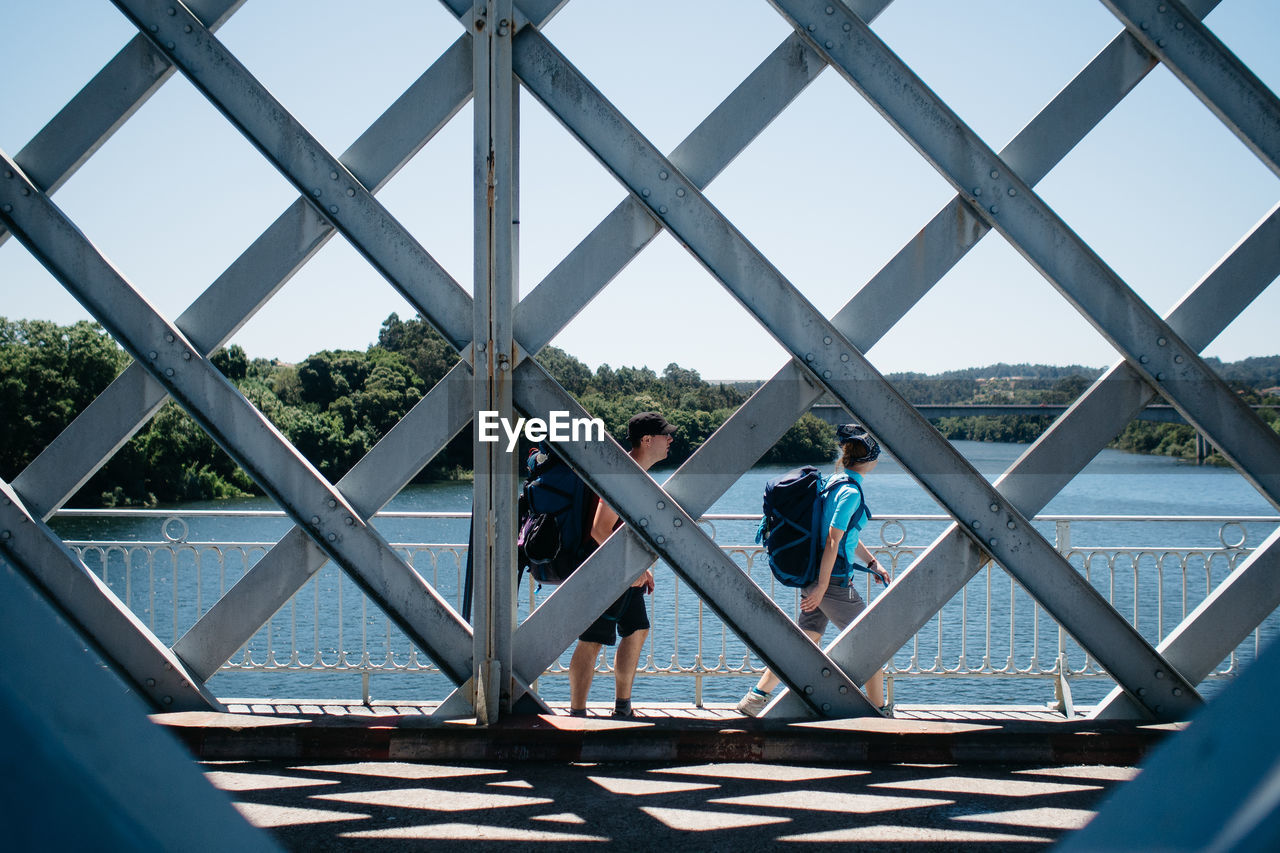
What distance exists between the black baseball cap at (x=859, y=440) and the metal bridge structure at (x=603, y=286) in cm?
70

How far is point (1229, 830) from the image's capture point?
459 mm

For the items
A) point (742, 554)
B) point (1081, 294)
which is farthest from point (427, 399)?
point (1081, 294)

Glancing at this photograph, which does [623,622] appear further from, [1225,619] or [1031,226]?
[1225,619]

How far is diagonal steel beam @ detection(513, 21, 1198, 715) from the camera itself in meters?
4.57

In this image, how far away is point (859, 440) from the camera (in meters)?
5.39

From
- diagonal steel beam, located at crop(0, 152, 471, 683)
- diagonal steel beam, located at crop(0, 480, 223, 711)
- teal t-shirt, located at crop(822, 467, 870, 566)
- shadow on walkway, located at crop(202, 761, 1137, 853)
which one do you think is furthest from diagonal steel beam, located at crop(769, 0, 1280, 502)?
diagonal steel beam, located at crop(0, 480, 223, 711)

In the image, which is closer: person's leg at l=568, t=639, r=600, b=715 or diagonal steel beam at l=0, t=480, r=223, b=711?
diagonal steel beam at l=0, t=480, r=223, b=711

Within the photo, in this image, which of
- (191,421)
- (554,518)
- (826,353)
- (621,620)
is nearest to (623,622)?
(621,620)

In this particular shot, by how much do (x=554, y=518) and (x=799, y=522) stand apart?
1.38m

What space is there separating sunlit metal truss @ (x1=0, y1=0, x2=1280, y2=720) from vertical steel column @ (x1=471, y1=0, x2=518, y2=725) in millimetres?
12

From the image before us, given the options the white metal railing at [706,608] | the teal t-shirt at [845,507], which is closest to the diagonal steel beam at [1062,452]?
the teal t-shirt at [845,507]

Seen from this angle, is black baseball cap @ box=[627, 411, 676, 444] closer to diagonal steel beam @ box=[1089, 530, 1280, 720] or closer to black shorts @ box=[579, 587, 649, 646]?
black shorts @ box=[579, 587, 649, 646]

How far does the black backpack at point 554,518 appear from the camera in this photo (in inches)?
201

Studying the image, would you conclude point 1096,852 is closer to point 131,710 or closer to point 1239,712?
point 1239,712
